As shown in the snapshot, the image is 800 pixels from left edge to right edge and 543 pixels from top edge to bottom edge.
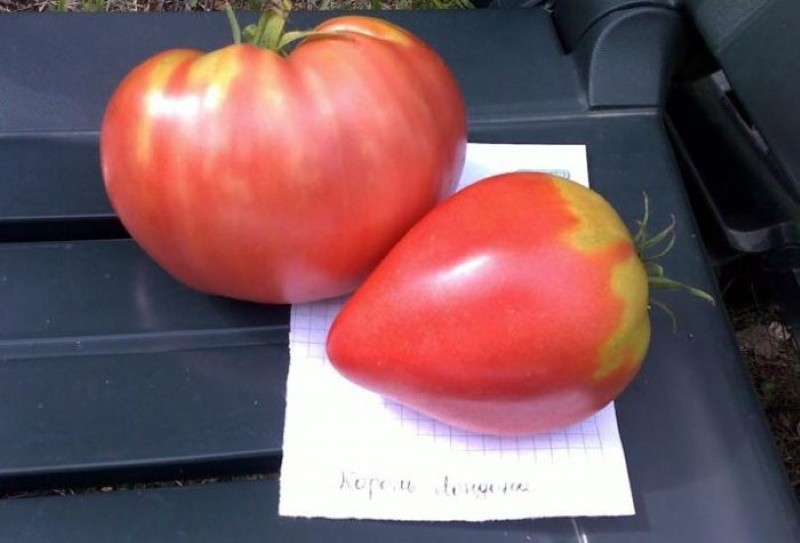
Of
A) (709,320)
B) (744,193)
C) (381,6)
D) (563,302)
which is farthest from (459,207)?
(381,6)

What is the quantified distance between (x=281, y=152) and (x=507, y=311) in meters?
0.15

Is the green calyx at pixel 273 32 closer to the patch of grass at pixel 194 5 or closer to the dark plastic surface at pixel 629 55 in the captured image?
the dark plastic surface at pixel 629 55

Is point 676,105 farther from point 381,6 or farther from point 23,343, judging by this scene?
point 23,343

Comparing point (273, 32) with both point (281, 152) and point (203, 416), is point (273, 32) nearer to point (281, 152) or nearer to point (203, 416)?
point (281, 152)

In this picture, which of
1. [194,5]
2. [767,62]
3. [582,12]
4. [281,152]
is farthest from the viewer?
[194,5]

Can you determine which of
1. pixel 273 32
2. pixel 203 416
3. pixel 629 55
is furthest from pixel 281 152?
pixel 629 55

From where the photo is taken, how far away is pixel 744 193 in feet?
2.78

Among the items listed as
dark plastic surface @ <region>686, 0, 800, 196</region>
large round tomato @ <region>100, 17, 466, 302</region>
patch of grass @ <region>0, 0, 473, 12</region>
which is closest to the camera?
large round tomato @ <region>100, 17, 466, 302</region>

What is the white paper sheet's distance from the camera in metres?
0.56

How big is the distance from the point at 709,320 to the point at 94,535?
17.6 inches

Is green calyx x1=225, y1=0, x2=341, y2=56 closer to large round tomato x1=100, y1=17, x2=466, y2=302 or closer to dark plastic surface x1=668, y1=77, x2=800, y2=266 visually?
large round tomato x1=100, y1=17, x2=466, y2=302

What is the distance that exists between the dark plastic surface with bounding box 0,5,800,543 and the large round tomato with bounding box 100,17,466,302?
8 centimetres

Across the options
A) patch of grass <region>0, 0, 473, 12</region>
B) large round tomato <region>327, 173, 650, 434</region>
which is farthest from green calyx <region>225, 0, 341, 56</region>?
patch of grass <region>0, 0, 473, 12</region>

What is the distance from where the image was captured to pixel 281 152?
487mm
